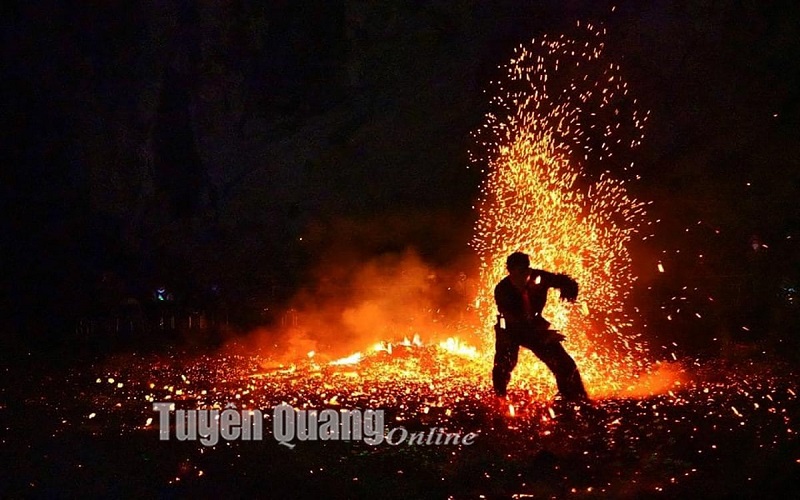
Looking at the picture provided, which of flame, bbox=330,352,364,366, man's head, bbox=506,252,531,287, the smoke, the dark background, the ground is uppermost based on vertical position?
the dark background

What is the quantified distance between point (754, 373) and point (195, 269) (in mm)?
13529

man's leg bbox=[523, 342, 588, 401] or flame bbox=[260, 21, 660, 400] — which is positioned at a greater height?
flame bbox=[260, 21, 660, 400]

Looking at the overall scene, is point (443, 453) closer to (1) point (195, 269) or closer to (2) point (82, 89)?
(1) point (195, 269)

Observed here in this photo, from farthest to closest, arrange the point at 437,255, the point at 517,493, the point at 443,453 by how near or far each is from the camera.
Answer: the point at 437,255 < the point at 443,453 < the point at 517,493

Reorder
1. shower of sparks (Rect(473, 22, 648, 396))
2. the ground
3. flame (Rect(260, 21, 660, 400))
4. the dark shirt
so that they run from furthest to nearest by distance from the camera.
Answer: shower of sparks (Rect(473, 22, 648, 396))
flame (Rect(260, 21, 660, 400))
the dark shirt
the ground

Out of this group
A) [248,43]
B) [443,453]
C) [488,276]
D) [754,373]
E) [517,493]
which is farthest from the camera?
[248,43]

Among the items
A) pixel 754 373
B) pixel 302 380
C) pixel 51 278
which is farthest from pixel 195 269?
pixel 754 373

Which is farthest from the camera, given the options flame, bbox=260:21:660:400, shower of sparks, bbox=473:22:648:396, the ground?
shower of sparks, bbox=473:22:648:396

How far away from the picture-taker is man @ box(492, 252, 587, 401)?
7574 mm

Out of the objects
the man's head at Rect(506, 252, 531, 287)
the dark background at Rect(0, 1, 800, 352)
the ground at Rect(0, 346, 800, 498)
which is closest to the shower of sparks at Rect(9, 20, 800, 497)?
the ground at Rect(0, 346, 800, 498)

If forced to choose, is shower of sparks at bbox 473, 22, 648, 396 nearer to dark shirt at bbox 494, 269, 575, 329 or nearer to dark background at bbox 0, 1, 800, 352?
dark background at bbox 0, 1, 800, 352

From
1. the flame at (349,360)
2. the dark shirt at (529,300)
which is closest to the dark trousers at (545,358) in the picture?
the dark shirt at (529,300)

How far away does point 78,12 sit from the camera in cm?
2117

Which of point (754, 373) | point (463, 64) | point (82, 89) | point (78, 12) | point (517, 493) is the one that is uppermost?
point (78, 12)
